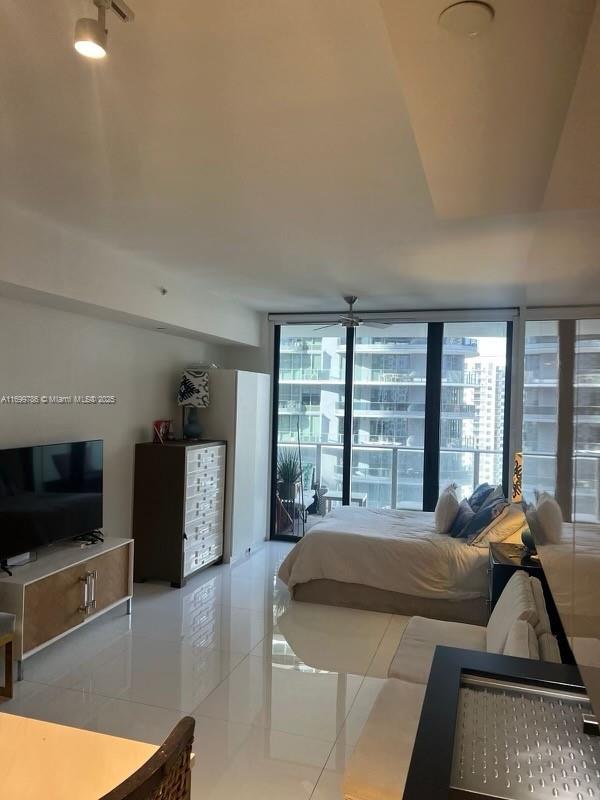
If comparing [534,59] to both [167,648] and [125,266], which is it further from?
[167,648]

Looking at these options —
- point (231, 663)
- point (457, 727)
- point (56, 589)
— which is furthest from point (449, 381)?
point (457, 727)

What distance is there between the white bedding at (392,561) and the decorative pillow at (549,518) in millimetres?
3002

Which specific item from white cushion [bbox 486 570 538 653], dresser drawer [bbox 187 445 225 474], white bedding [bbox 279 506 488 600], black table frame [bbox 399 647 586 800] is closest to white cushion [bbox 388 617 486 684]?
white cushion [bbox 486 570 538 653]

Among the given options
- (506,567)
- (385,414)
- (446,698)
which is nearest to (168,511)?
(385,414)

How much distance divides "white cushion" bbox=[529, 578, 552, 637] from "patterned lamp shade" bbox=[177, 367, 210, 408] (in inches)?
146

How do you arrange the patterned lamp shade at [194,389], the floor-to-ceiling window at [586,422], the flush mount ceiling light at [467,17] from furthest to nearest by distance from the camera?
the patterned lamp shade at [194,389] < the flush mount ceiling light at [467,17] < the floor-to-ceiling window at [586,422]

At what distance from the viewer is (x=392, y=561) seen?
14.7ft

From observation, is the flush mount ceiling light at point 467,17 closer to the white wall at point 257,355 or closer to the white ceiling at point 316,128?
the white ceiling at point 316,128

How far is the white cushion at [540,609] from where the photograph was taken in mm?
2326

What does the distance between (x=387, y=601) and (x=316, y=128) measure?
357 centimetres

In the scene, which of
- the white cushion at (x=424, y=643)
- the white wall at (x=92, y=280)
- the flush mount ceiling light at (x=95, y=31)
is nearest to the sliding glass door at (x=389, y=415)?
the white wall at (x=92, y=280)

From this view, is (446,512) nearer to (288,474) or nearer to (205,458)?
(205,458)

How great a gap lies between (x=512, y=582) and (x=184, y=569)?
3044 millimetres

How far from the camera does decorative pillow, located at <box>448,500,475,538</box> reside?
15.5 feet
